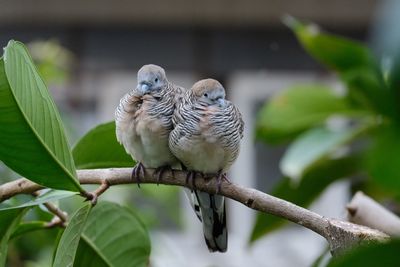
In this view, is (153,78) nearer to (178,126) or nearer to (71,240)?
(178,126)

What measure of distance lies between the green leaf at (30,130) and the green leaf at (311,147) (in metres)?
1.02

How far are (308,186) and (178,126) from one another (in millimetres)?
961

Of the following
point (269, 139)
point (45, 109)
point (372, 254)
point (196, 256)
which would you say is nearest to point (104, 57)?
point (196, 256)

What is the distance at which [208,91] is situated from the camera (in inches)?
41.3

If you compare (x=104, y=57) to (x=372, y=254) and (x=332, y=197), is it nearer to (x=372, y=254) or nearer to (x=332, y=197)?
(x=332, y=197)

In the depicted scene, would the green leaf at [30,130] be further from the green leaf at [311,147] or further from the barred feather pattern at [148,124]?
the green leaf at [311,147]

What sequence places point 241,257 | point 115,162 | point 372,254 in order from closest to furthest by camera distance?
point 372,254 → point 115,162 → point 241,257

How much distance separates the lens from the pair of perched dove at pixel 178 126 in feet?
3.43

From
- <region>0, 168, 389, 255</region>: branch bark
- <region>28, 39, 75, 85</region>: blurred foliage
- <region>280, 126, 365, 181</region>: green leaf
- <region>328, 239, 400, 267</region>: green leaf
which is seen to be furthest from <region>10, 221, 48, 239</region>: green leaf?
<region>28, 39, 75, 85</region>: blurred foliage

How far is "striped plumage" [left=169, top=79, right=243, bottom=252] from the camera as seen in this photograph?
1.04 meters

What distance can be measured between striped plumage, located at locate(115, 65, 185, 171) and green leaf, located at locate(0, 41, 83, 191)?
0.60 feet

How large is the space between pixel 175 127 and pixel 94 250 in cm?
21

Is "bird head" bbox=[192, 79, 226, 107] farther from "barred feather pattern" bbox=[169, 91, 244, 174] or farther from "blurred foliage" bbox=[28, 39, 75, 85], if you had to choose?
"blurred foliage" bbox=[28, 39, 75, 85]

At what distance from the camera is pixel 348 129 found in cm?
212
